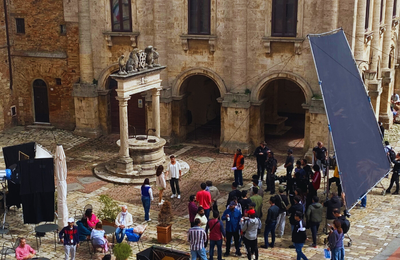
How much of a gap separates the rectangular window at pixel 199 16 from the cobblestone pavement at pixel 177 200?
17.3 feet

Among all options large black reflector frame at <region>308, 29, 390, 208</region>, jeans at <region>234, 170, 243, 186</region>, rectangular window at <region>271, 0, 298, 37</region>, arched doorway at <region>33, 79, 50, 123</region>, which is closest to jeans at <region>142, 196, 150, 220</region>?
jeans at <region>234, 170, 243, 186</region>

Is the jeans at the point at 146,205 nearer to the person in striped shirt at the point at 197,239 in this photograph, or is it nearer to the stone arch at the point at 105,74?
the person in striped shirt at the point at 197,239

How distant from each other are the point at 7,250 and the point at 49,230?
4.19 feet

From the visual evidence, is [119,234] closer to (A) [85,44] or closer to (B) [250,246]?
(B) [250,246]

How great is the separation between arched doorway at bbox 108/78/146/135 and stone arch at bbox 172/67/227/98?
2695 millimetres

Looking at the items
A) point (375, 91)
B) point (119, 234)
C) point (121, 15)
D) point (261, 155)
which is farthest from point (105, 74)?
point (119, 234)

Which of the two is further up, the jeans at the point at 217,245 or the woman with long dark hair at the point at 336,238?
the woman with long dark hair at the point at 336,238

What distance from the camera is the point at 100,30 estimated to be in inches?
1200

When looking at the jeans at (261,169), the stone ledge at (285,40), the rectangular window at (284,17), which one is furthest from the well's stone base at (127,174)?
the rectangular window at (284,17)

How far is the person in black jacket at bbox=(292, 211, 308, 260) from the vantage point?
1769 cm

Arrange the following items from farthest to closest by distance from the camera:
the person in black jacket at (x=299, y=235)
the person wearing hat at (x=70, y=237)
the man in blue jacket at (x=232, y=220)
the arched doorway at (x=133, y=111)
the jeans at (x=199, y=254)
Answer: the arched doorway at (x=133, y=111), the man in blue jacket at (x=232, y=220), the person wearing hat at (x=70, y=237), the person in black jacket at (x=299, y=235), the jeans at (x=199, y=254)

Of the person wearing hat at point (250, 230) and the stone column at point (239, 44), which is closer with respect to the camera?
the person wearing hat at point (250, 230)

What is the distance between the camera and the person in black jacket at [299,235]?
17.7 metres

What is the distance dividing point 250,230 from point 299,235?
1291mm
